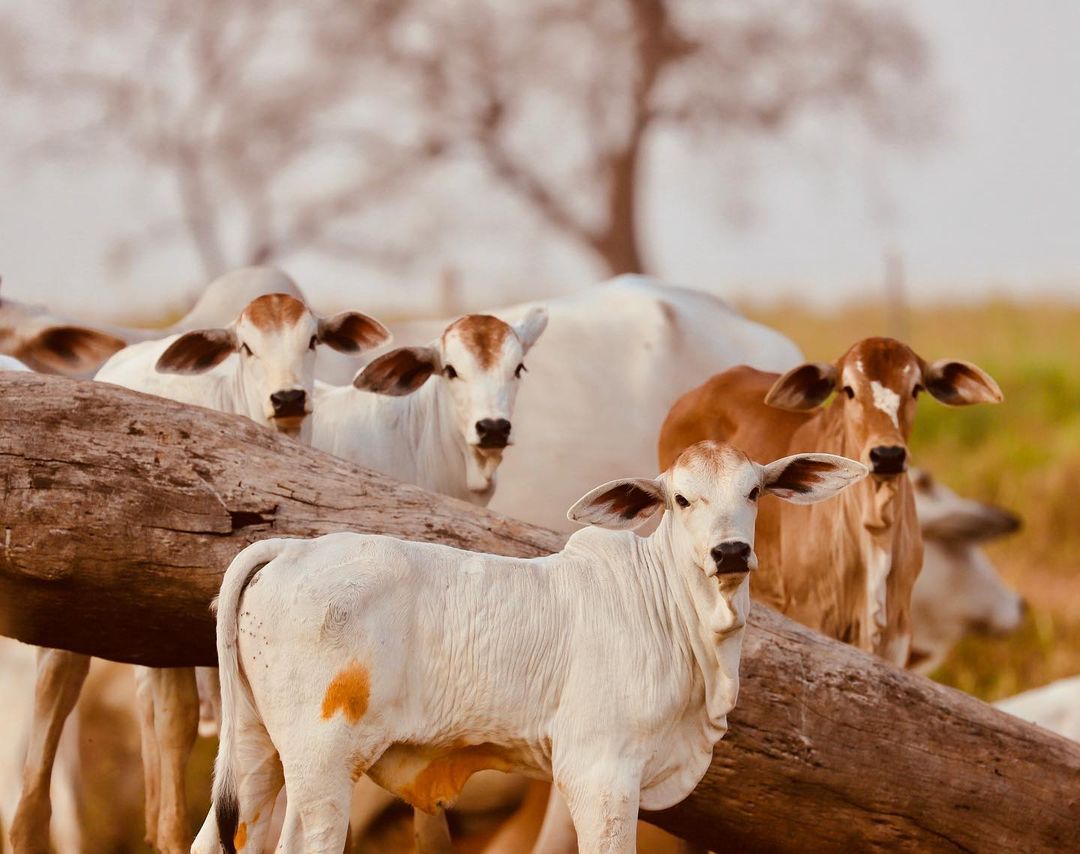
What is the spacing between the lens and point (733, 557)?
2857 mm

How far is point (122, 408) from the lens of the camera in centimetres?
379

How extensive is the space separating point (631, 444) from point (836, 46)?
1153 centimetres

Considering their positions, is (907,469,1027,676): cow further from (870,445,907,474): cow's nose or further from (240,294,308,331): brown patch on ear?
(240,294,308,331): brown patch on ear

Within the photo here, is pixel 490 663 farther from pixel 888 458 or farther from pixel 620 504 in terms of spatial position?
pixel 888 458

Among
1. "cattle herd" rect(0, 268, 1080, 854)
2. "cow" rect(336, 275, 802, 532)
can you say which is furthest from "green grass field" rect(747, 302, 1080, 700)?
"cow" rect(336, 275, 802, 532)

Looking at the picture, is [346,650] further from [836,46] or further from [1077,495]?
[836,46]

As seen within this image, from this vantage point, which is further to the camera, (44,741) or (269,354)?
(44,741)

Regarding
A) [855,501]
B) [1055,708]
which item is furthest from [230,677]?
[1055,708]

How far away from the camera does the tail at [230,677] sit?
115 inches

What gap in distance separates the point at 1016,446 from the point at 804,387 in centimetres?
816

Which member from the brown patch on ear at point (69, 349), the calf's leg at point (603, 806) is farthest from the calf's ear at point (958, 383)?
the brown patch on ear at point (69, 349)

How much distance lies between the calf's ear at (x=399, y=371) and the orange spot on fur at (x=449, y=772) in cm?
141

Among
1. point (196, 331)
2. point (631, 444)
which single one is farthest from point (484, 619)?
point (631, 444)

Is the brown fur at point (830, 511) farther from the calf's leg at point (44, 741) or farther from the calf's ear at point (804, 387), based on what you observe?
the calf's leg at point (44, 741)
